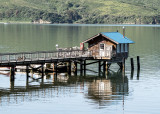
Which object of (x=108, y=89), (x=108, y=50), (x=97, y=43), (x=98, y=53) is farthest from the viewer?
(x=97, y=43)

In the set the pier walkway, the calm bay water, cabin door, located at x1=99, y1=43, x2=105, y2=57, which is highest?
cabin door, located at x1=99, y1=43, x2=105, y2=57

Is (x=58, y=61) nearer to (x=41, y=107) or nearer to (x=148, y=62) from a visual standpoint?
(x=41, y=107)

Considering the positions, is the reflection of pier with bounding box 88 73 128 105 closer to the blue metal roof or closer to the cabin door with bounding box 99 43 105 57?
the cabin door with bounding box 99 43 105 57

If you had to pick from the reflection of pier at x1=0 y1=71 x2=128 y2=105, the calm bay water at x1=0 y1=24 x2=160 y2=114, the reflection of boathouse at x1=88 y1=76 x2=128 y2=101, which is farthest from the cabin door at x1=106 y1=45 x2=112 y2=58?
the reflection of boathouse at x1=88 y1=76 x2=128 y2=101

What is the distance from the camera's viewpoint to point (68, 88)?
193ft

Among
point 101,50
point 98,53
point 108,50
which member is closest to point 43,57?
point 98,53

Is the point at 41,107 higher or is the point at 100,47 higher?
the point at 100,47

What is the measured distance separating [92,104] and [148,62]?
41.1 m

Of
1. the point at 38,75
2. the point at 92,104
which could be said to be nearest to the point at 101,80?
the point at 38,75

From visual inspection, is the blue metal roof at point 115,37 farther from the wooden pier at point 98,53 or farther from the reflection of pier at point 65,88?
the reflection of pier at point 65,88

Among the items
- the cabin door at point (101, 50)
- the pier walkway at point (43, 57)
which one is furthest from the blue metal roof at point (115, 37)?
the pier walkway at point (43, 57)

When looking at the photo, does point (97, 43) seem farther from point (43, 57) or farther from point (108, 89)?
point (108, 89)

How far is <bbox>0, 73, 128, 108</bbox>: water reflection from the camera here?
172ft

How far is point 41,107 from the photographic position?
47.6 metres
